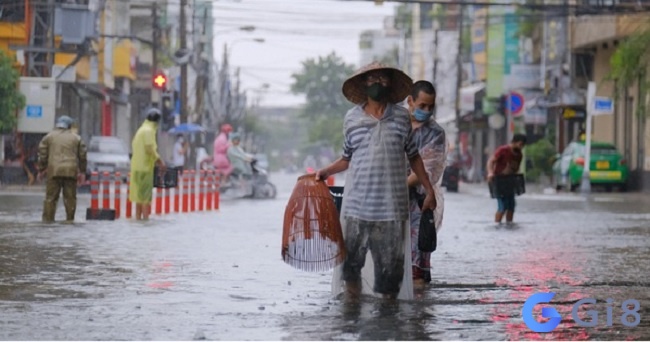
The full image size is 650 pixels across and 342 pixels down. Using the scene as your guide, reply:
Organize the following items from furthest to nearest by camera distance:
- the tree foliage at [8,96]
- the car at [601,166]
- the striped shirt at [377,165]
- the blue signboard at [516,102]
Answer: the blue signboard at [516,102] < the car at [601,166] < the tree foliage at [8,96] < the striped shirt at [377,165]

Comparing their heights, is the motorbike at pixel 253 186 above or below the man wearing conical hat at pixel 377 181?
below

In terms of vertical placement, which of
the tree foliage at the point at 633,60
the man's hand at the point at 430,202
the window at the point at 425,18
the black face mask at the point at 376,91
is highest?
the window at the point at 425,18

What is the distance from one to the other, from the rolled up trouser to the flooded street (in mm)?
349

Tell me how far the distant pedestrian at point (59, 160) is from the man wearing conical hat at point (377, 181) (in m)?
11.6

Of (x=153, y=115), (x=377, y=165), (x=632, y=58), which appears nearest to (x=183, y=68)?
(x=632, y=58)

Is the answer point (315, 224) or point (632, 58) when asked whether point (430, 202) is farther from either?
point (632, 58)

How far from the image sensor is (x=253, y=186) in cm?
3700

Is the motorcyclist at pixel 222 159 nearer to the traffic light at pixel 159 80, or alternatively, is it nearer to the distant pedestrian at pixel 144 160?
the traffic light at pixel 159 80

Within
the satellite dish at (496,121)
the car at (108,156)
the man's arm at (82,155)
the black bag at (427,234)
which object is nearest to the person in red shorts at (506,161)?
the man's arm at (82,155)

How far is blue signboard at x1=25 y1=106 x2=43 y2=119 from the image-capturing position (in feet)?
142

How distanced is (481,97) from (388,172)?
6851 centimetres

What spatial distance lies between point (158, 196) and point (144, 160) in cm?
265

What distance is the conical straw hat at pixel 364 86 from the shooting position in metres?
10.8

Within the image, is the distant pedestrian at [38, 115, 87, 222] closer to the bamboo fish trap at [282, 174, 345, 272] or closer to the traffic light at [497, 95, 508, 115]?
the bamboo fish trap at [282, 174, 345, 272]
